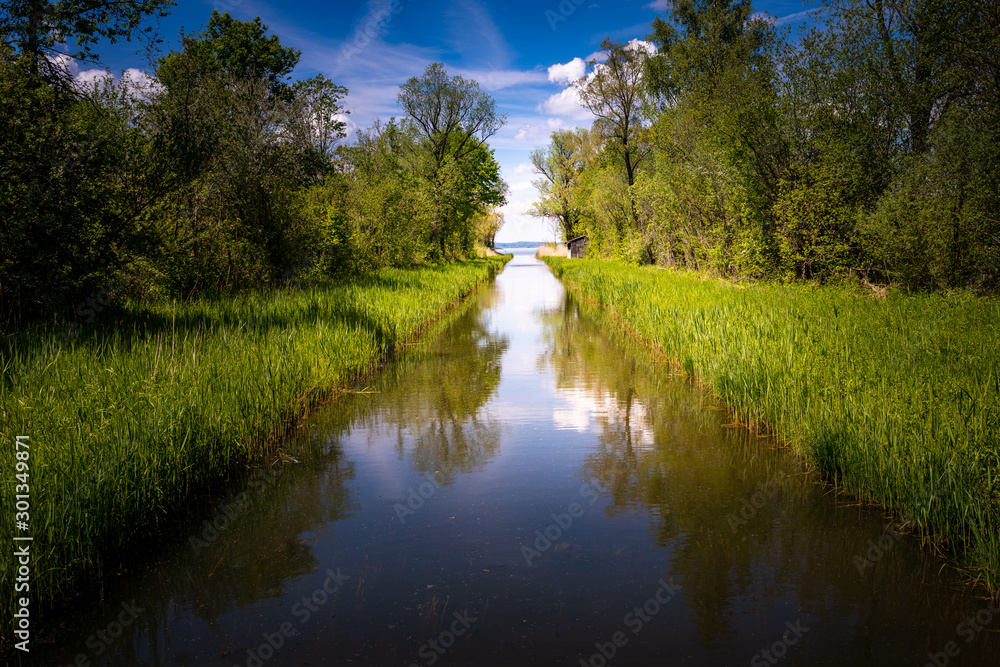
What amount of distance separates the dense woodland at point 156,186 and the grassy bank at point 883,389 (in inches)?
417

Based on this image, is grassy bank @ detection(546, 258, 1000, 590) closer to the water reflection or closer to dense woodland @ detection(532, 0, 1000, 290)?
dense woodland @ detection(532, 0, 1000, 290)

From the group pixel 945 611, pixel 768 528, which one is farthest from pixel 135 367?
pixel 945 611

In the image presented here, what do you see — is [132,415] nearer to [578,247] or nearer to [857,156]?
[857,156]

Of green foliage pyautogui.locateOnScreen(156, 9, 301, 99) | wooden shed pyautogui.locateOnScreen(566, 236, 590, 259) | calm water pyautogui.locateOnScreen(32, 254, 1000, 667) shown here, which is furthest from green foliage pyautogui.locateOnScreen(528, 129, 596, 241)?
calm water pyautogui.locateOnScreen(32, 254, 1000, 667)

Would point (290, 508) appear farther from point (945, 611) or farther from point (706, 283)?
point (706, 283)

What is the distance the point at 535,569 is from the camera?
177 inches

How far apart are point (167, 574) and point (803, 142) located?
58.2ft

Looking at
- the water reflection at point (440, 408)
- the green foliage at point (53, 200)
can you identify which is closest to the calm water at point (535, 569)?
the water reflection at point (440, 408)

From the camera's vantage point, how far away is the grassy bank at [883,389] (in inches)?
174

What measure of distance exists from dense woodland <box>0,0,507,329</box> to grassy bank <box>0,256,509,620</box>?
118 centimetres

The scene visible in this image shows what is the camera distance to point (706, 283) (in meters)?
18.7

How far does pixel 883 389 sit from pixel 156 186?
39.9 feet

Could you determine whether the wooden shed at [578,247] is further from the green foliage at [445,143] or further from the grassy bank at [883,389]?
the grassy bank at [883,389]

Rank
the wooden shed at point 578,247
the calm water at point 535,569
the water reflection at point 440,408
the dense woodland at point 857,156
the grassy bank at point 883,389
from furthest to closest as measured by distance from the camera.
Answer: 1. the wooden shed at point 578,247
2. the dense woodland at point 857,156
3. the water reflection at point 440,408
4. the grassy bank at point 883,389
5. the calm water at point 535,569
